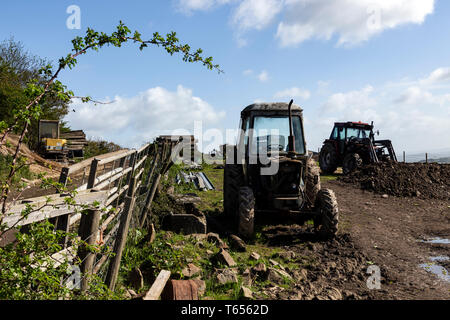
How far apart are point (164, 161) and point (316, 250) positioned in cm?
362

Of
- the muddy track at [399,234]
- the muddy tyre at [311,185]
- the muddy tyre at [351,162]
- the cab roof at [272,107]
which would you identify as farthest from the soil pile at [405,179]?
the cab roof at [272,107]

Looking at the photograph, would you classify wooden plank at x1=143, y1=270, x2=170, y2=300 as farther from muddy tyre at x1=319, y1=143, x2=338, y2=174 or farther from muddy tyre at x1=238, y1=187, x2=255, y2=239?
muddy tyre at x1=319, y1=143, x2=338, y2=174

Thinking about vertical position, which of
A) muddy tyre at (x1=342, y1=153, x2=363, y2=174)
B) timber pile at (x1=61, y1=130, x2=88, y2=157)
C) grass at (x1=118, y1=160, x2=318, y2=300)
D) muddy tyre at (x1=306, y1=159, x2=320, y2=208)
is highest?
timber pile at (x1=61, y1=130, x2=88, y2=157)

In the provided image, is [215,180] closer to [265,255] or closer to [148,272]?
[265,255]

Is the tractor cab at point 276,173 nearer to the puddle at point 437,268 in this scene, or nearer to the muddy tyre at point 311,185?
the muddy tyre at point 311,185

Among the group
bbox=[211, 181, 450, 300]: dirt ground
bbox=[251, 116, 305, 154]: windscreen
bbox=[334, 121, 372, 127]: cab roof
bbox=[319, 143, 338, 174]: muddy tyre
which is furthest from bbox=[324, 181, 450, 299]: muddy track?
bbox=[334, 121, 372, 127]: cab roof

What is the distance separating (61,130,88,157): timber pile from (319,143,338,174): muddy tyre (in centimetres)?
1680

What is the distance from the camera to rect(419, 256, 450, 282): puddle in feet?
16.1

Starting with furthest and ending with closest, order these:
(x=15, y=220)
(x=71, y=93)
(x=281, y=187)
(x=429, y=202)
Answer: (x=429, y=202), (x=281, y=187), (x=71, y=93), (x=15, y=220)

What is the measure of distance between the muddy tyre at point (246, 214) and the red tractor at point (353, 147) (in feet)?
35.0

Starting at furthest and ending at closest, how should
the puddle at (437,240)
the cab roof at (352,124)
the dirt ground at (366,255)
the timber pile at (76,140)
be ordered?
the timber pile at (76,140), the cab roof at (352,124), the puddle at (437,240), the dirt ground at (366,255)

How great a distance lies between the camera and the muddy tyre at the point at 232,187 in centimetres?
735
